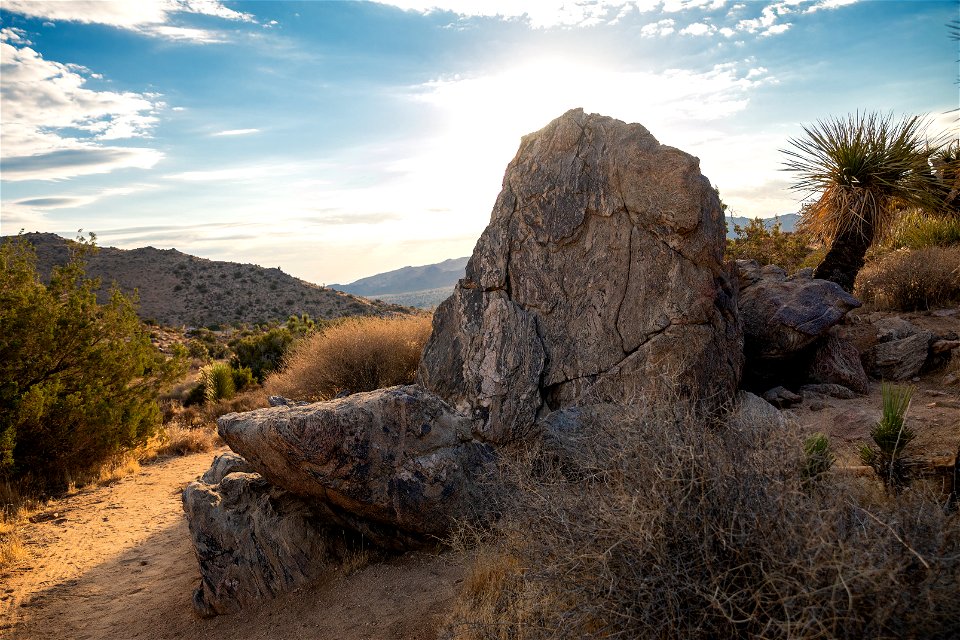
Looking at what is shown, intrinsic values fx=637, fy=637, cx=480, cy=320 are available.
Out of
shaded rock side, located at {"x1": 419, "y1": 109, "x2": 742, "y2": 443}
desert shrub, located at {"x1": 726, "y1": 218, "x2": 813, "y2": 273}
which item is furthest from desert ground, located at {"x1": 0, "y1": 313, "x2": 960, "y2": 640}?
desert shrub, located at {"x1": 726, "y1": 218, "x2": 813, "y2": 273}

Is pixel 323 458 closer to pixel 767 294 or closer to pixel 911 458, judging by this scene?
pixel 911 458

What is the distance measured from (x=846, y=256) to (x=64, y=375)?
13.6m

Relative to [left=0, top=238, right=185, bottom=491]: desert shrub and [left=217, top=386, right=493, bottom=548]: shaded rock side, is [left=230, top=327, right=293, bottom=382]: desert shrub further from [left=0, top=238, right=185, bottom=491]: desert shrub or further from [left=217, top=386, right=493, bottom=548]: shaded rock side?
[left=217, top=386, right=493, bottom=548]: shaded rock side

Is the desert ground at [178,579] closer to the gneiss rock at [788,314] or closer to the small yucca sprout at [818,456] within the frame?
the small yucca sprout at [818,456]

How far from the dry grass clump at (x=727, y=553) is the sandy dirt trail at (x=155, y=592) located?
1891 mm

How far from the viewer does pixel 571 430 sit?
6.64 meters

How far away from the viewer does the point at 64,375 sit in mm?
10164

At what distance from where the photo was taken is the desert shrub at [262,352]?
1808cm

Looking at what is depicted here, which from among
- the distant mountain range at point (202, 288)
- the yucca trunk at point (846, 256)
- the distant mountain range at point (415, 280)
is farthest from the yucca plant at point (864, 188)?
the distant mountain range at point (415, 280)

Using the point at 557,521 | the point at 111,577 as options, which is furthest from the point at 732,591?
the point at 111,577

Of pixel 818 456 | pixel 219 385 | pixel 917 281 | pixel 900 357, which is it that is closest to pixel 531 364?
pixel 818 456

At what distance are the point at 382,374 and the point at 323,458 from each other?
563 centimetres

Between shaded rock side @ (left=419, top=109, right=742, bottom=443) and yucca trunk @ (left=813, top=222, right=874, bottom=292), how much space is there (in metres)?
4.83

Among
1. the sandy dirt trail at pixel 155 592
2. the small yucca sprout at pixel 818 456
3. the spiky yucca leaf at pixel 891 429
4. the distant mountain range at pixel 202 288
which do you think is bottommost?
the sandy dirt trail at pixel 155 592
